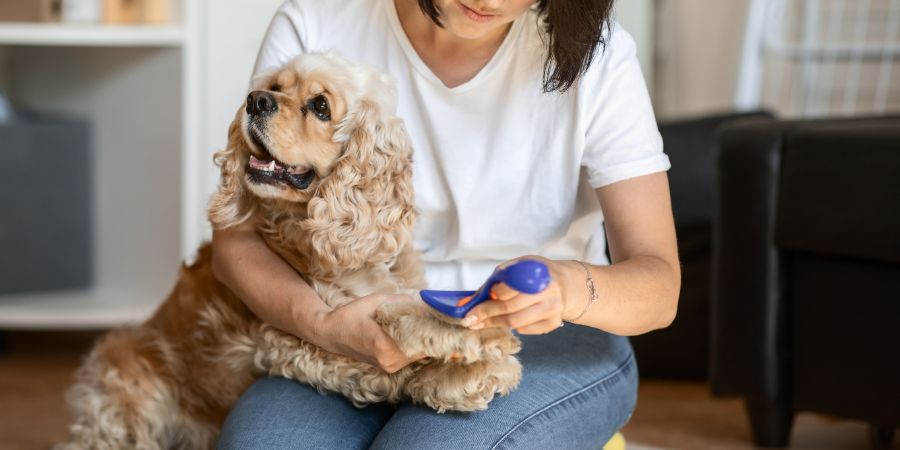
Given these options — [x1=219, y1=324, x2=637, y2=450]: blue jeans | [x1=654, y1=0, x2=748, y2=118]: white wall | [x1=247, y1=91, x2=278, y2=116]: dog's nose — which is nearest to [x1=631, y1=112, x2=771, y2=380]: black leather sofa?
[x1=654, y1=0, x2=748, y2=118]: white wall

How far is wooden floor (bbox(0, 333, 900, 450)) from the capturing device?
2279 mm

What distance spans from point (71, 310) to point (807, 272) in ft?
5.68

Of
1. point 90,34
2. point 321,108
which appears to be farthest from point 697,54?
point 321,108

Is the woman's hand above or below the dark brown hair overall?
below

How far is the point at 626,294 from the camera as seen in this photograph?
4.38 feet

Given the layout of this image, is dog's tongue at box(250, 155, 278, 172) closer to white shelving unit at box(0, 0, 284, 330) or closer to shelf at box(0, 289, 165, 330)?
white shelving unit at box(0, 0, 284, 330)

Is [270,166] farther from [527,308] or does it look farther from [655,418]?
[655,418]

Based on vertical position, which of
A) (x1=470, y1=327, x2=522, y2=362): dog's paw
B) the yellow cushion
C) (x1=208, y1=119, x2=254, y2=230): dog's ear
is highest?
(x1=208, y1=119, x2=254, y2=230): dog's ear

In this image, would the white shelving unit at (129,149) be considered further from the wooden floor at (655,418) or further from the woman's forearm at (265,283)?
the woman's forearm at (265,283)

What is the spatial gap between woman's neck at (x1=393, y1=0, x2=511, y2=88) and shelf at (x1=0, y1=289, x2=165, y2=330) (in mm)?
1421

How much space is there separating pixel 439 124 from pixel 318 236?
0.25 m

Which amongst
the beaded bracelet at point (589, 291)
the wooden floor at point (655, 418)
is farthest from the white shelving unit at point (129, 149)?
the beaded bracelet at point (589, 291)

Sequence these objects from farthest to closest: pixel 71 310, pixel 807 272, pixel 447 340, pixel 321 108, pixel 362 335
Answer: pixel 71 310, pixel 807 272, pixel 321 108, pixel 362 335, pixel 447 340

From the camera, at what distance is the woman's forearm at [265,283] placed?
1.43 metres
